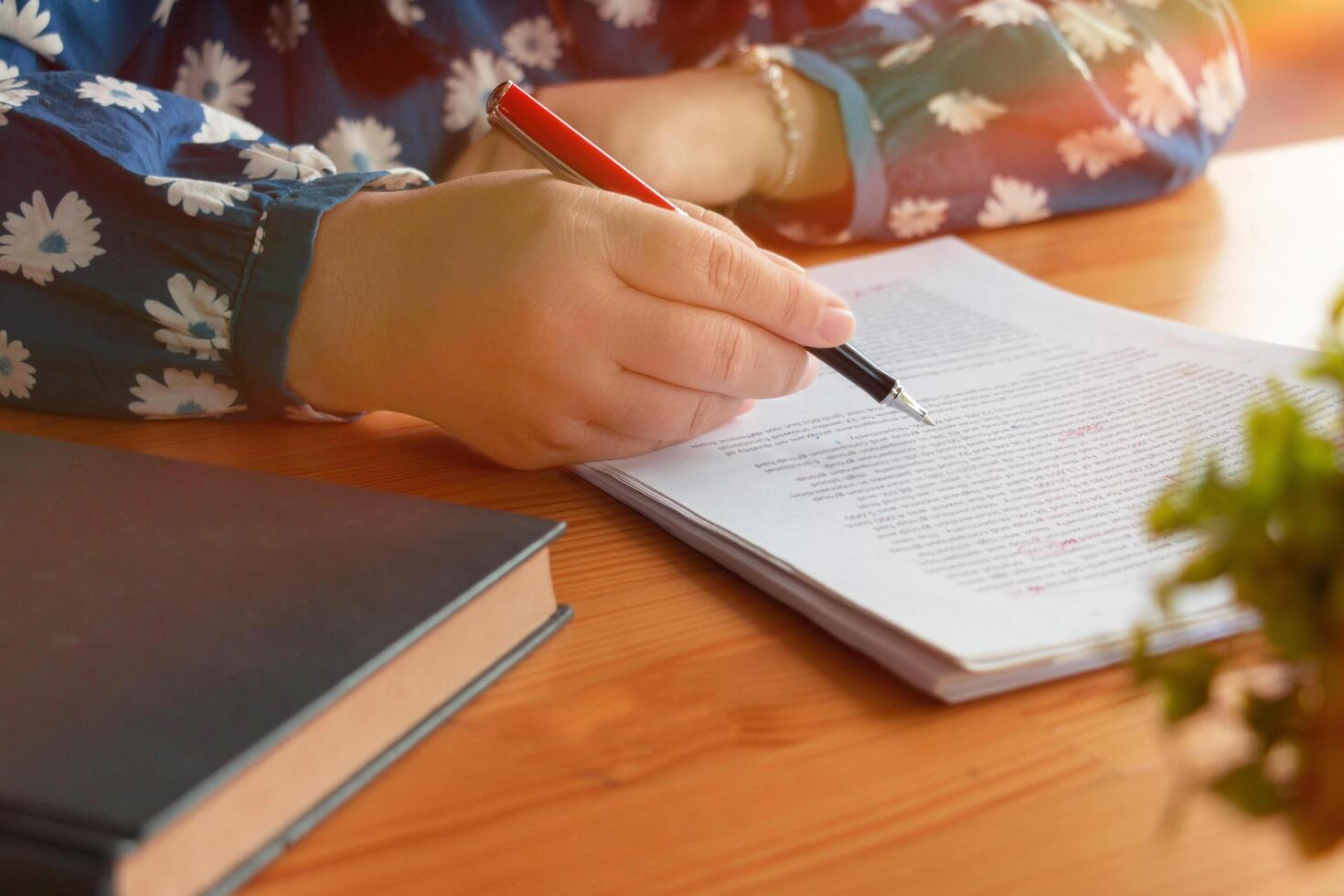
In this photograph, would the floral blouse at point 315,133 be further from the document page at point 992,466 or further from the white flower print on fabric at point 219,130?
the document page at point 992,466

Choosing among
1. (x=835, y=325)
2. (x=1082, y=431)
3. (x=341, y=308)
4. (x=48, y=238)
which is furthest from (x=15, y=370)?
(x=1082, y=431)

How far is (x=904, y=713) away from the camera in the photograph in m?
0.36

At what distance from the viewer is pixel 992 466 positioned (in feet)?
1.58

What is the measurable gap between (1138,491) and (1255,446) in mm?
272

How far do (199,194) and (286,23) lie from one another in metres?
0.30

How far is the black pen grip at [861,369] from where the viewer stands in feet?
1.71

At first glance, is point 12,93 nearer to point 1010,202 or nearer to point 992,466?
point 992,466

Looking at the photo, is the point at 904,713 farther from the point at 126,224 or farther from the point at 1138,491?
the point at 126,224

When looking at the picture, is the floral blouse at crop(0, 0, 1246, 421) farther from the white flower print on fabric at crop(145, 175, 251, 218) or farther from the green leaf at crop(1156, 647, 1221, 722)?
the green leaf at crop(1156, 647, 1221, 722)

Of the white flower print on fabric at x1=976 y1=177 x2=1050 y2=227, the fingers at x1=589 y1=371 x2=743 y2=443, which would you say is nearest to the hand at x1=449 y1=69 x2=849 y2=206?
the white flower print on fabric at x1=976 y1=177 x2=1050 y2=227

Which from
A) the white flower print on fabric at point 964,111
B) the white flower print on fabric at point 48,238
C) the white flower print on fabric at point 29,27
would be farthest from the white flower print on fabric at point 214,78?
the white flower print on fabric at point 964,111

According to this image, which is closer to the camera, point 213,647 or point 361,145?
point 213,647

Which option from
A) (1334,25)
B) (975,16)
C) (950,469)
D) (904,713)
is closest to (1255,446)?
(904,713)

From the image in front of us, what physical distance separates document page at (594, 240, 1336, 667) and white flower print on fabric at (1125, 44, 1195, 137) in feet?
0.84
